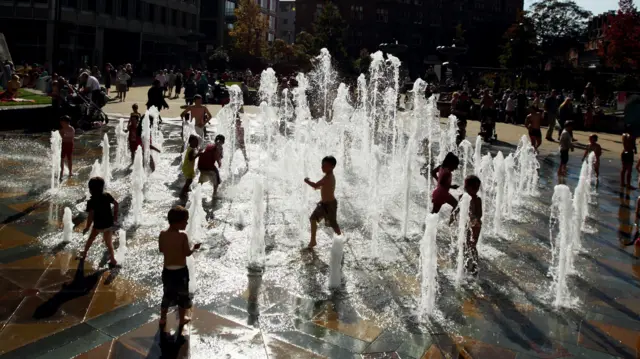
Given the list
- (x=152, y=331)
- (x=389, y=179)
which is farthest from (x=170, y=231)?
(x=389, y=179)

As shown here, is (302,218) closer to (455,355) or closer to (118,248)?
(118,248)

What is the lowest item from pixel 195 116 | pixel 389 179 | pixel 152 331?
pixel 152 331

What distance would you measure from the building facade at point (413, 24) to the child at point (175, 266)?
79.2 m

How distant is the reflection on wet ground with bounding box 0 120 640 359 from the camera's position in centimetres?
468

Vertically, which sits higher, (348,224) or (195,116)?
(195,116)

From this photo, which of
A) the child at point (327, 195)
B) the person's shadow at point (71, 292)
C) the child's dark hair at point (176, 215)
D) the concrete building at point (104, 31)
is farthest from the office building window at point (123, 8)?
the child's dark hair at point (176, 215)

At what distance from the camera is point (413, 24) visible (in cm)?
8662

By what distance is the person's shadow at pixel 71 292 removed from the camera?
16.7 ft

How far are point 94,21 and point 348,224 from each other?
44987 millimetres

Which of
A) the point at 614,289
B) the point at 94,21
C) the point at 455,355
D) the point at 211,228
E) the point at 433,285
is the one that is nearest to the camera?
the point at 455,355

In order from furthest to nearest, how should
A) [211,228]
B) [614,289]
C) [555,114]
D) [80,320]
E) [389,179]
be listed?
1. [555,114]
2. [389,179]
3. [211,228]
4. [614,289]
5. [80,320]

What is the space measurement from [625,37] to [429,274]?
3701 centimetres

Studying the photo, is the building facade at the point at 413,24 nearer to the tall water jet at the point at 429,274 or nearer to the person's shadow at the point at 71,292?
the tall water jet at the point at 429,274

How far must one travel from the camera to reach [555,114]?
2219cm
